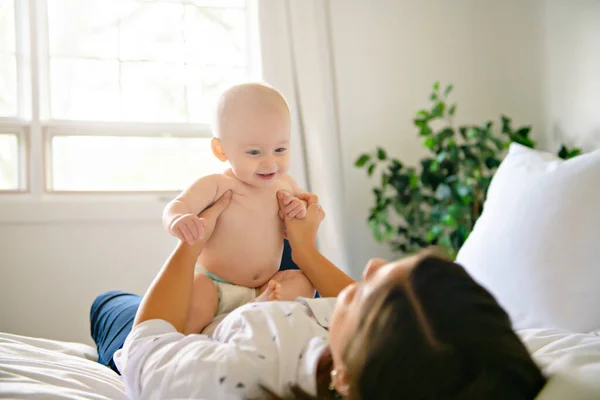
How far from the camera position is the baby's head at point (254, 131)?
1.22m

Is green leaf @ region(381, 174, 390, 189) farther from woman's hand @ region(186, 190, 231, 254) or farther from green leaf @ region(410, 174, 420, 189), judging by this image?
woman's hand @ region(186, 190, 231, 254)

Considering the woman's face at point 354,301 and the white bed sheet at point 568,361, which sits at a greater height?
the woman's face at point 354,301

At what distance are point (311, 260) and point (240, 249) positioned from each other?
15 centimetres

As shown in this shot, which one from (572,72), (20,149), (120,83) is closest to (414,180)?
(572,72)

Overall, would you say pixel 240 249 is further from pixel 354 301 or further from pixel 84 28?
pixel 84 28

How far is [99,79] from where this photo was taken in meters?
3.04

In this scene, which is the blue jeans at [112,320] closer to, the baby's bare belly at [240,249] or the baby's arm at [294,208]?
the baby's bare belly at [240,249]

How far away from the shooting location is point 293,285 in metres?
1.23

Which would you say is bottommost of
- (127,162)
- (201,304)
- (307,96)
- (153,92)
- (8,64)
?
(201,304)

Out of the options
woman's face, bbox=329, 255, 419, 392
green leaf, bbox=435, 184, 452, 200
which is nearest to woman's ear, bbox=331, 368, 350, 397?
woman's face, bbox=329, 255, 419, 392

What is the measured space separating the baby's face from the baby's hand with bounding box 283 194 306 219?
0.20ft

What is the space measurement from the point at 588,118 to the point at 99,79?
245 cm

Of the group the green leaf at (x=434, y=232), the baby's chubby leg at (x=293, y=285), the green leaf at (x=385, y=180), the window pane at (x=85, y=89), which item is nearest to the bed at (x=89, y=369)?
the baby's chubby leg at (x=293, y=285)

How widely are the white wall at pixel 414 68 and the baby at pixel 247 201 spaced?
6.35ft
